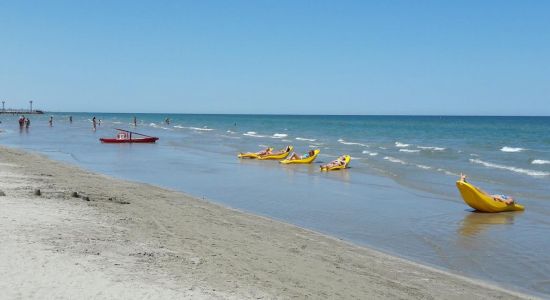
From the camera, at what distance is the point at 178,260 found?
749 cm

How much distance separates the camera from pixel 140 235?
881 centimetres

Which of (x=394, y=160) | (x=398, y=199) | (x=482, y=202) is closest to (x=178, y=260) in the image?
(x=482, y=202)

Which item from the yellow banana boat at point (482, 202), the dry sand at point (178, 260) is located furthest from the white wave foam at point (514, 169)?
the dry sand at point (178, 260)

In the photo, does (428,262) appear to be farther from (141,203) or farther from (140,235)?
(141,203)

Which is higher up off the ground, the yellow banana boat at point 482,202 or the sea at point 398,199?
the yellow banana boat at point 482,202

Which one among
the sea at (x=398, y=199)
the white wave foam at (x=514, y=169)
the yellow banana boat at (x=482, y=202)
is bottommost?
the sea at (x=398, y=199)

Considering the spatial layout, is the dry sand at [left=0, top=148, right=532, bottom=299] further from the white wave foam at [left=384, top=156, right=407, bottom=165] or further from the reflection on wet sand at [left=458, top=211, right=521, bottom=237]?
the white wave foam at [left=384, top=156, right=407, bottom=165]

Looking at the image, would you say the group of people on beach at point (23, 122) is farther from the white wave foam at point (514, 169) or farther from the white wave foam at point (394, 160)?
the white wave foam at point (514, 169)

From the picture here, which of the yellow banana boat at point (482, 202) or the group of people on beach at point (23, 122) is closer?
the yellow banana boat at point (482, 202)

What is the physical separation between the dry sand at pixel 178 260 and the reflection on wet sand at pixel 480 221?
330cm

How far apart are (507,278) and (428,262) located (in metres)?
1.28

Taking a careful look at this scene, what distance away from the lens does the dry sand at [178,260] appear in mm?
6211

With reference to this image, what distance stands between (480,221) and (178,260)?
27.9 feet

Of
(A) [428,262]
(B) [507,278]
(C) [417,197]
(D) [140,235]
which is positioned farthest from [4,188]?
(C) [417,197]
